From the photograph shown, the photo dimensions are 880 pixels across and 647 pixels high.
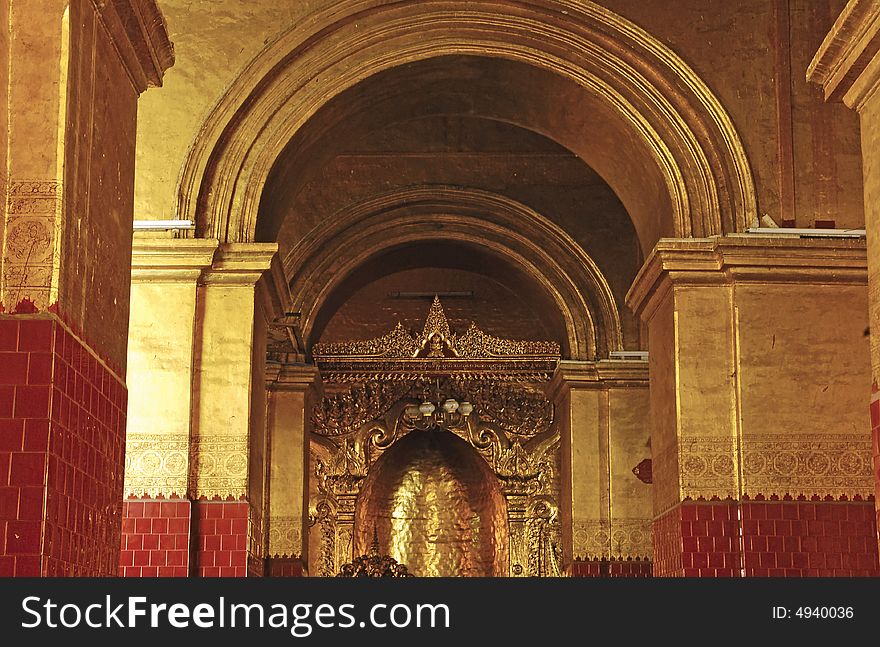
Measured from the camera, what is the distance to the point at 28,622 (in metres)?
4.25

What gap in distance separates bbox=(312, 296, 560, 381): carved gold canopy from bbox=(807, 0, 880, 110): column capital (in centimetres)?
1168

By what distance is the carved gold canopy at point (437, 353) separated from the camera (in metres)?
18.4

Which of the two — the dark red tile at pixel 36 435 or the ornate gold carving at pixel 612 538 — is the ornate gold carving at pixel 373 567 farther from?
the dark red tile at pixel 36 435

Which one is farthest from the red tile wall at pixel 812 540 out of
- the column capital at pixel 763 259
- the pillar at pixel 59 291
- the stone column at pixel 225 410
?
the pillar at pixel 59 291

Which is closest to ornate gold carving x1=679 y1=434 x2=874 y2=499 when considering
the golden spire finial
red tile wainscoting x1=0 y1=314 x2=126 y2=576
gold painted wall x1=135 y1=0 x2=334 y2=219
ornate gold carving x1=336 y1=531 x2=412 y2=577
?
gold painted wall x1=135 y1=0 x2=334 y2=219

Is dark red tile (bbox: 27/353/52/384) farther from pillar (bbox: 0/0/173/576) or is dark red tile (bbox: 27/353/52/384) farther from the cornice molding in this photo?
the cornice molding

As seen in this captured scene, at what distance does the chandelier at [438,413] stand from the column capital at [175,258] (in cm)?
821

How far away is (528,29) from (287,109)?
208cm

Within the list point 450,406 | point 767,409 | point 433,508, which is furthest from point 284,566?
point 767,409

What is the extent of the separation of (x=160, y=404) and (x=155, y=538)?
40.2 inches

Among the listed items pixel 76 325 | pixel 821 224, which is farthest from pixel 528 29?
pixel 76 325

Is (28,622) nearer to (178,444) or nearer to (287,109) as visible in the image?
(178,444)

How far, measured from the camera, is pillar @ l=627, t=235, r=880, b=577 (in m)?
10.2

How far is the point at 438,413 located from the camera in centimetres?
1869
